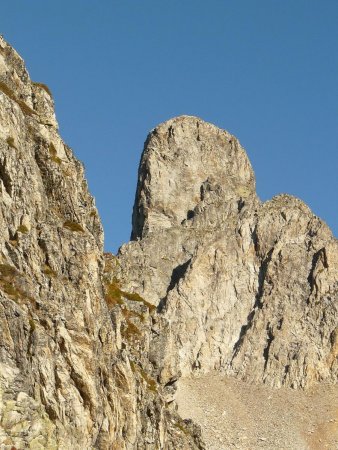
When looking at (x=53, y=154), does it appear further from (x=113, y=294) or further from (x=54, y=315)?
(x=54, y=315)

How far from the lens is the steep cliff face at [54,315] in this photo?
4984 centimetres

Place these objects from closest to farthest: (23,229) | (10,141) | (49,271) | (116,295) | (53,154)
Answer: (23,229)
(49,271)
(10,141)
(53,154)
(116,295)

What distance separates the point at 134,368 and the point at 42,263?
13.5 metres

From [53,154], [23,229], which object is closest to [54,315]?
[23,229]

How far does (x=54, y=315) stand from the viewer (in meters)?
56.7

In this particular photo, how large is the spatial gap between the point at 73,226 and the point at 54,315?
41.9 ft

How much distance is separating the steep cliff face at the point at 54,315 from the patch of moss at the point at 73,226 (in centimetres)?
9

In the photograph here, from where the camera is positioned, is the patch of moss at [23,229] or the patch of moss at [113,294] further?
the patch of moss at [113,294]

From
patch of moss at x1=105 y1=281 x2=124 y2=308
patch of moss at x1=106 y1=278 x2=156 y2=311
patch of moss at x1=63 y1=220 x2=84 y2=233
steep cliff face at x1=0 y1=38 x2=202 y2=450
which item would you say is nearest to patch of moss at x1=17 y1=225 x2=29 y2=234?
steep cliff face at x1=0 y1=38 x2=202 y2=450

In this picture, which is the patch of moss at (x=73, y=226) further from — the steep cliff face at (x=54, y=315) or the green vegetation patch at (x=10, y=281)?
the green vegetation patch at (x=10, y=281)

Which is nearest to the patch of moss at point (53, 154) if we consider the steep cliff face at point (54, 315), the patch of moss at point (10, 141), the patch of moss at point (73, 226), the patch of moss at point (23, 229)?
the steep cliff face at point (54, 315)

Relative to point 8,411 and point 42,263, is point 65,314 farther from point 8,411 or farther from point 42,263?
point 8,411

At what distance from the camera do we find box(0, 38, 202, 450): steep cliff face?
49844 mm

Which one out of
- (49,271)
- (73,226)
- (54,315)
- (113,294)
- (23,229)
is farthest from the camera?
(113,294)
